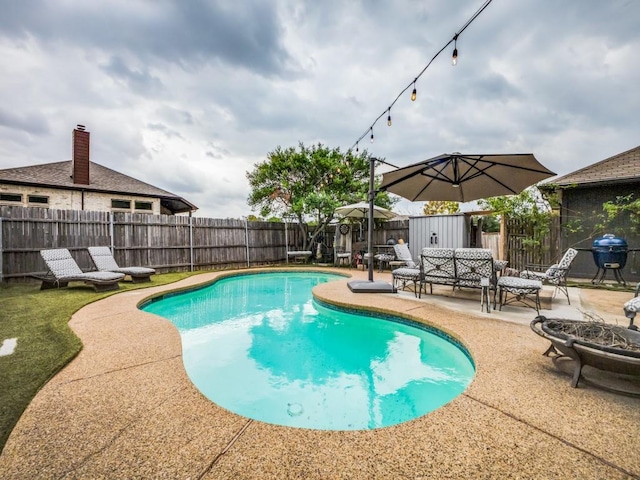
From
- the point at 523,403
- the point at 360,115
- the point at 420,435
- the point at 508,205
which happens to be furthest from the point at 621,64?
the point at 420,435

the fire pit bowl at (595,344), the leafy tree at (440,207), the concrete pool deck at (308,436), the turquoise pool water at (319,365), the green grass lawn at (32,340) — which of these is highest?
the leafy tree at (440,207)

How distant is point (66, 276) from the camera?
20.1ft

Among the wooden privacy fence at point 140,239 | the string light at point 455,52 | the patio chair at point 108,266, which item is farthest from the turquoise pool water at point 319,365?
the wooden privacy fence at point 140,239

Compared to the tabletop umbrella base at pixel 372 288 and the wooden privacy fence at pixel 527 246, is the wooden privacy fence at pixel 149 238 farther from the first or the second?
the tabletop umbrella base at pixel 372 288

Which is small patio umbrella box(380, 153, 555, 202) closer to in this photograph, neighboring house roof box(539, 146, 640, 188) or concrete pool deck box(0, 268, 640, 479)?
concrete pool deck box(0, 268, 640, 479)

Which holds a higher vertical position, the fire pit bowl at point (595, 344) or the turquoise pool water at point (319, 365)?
the fire pit bowl at point (595, 344)

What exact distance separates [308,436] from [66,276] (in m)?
7.09

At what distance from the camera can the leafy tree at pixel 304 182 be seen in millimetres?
12648

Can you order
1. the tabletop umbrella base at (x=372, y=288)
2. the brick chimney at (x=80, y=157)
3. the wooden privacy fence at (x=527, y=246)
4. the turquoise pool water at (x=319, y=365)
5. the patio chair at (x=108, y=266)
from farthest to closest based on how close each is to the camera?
1. the brick chimney at (x=80, y=157)
2. the wooden privacy fence at (x=527, y=246)
3. the patio chair at (x=108, y=266)
4. the tabletop umbrella base at (x=372, y=288)
5. the turquoise pool water at (x=319, y=365)

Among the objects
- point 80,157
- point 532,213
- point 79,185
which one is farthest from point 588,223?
point 80,157

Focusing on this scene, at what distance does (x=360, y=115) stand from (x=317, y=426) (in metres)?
8.30

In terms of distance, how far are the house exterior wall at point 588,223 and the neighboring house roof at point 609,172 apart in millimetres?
306

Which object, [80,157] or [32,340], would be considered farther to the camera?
[80,157]

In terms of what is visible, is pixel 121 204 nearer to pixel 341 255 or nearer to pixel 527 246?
pixel 341 255
